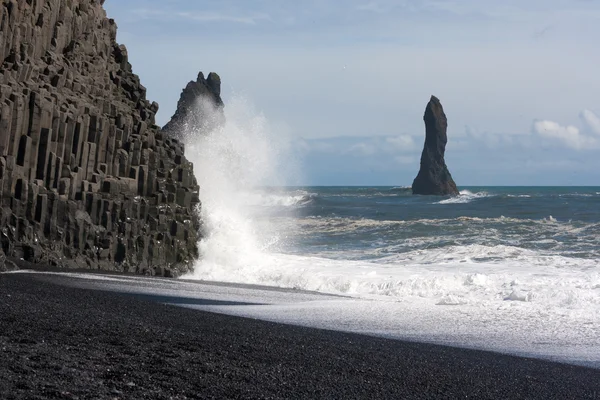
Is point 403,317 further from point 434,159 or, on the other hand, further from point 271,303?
point 434,159

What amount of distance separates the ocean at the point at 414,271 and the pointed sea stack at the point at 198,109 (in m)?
1.92

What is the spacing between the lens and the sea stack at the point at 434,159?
9906cm

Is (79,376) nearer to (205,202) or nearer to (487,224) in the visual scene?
(205,202)

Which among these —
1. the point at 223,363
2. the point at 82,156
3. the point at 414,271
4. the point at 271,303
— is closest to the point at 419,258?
the point at 414,271

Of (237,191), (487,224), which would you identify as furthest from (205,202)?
(487,224)

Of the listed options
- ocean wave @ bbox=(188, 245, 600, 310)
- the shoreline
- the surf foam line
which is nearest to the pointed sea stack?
ocean wave @ bbox=(188, 245, 600, 310)

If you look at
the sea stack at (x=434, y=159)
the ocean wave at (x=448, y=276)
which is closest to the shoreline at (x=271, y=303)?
the ocean wave at (x=448, y=276)

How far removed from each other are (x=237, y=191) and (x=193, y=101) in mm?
25029

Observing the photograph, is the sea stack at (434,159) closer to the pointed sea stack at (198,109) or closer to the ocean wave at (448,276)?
the pointed sea stack at (198,109)

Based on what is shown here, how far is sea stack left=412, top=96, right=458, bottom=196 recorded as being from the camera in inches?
3900

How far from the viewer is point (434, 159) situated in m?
100

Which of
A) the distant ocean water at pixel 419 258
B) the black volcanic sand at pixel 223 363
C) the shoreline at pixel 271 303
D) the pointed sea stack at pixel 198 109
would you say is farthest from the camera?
the pointed sea stack at pixel 198 109

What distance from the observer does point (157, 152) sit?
2322 centimetres

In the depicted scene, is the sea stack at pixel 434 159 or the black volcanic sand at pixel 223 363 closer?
the black volcanic sand at pixel 223 363
